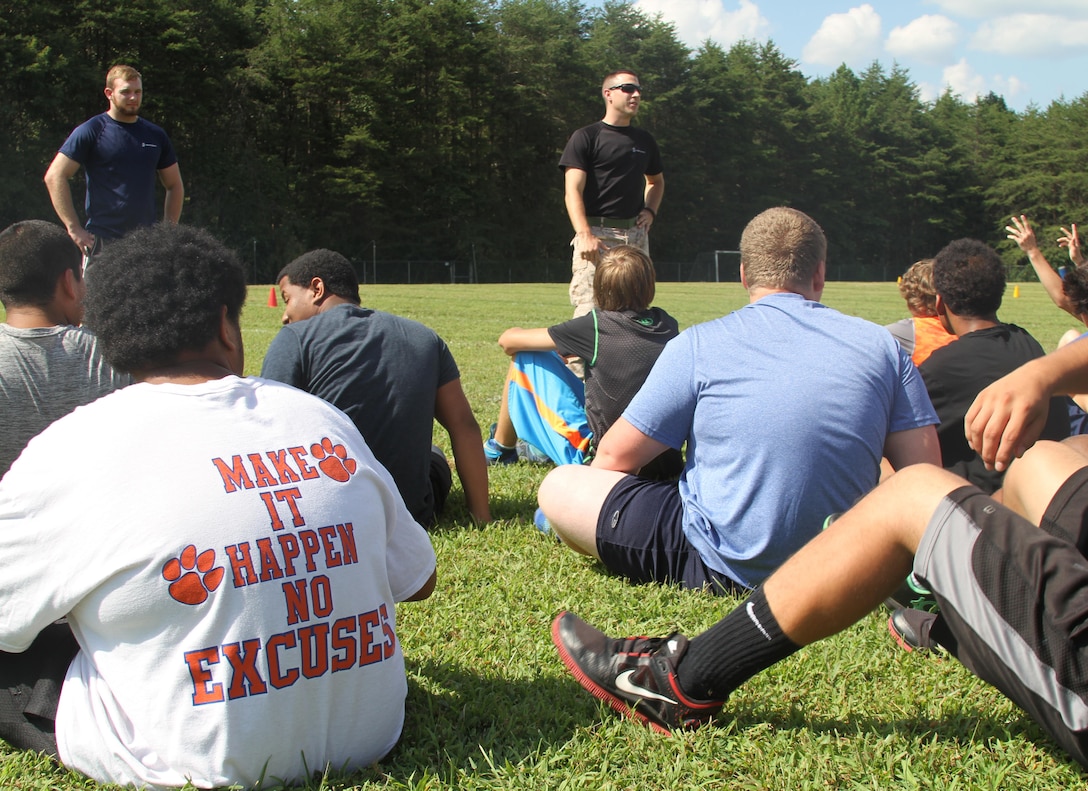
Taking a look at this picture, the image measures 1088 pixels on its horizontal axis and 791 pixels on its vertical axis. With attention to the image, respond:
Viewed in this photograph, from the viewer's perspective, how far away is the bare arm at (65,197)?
6.61m

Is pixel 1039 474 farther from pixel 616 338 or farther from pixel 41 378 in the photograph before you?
pixel 41 378

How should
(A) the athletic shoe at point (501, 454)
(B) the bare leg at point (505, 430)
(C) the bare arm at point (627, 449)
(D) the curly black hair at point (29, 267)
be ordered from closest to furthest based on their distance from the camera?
(D) the curly black hair at point (29, 267) → (C) the bare arm at point (627, 449) → (B) the bare leg at point (505, 430) → (A) the athletic shoe at point (501, 454)

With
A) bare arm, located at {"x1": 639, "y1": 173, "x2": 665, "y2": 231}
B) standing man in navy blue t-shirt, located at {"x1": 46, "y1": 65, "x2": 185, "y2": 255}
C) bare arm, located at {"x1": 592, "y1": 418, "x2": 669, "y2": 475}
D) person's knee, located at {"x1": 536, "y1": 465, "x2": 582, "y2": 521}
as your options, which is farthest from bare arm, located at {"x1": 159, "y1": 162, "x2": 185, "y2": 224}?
bare arm, located at {"x1": 592, "y1": 418, "x2": 669, "y2": 475}

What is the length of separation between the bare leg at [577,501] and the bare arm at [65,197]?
436 centimetres

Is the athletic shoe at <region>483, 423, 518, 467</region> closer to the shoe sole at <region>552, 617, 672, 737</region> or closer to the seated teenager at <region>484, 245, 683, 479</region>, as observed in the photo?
the seated teenager at <region>484, 245, 683, 479</region>

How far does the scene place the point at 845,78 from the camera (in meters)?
81.2

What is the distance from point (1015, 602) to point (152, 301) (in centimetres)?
179

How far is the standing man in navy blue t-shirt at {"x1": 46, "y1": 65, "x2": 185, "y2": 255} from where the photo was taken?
22.6 feet

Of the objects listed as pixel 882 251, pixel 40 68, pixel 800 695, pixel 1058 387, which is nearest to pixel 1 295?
pixel 800 695

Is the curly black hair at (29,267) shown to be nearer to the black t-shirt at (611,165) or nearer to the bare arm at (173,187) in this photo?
the bare arm at (173,187)

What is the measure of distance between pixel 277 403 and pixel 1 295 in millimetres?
1767

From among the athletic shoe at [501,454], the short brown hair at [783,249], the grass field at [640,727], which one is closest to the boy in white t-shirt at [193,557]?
the grass field at [640,727]

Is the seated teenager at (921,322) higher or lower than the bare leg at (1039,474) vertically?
higher

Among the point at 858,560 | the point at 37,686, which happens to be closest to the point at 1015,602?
the point at 858,560
